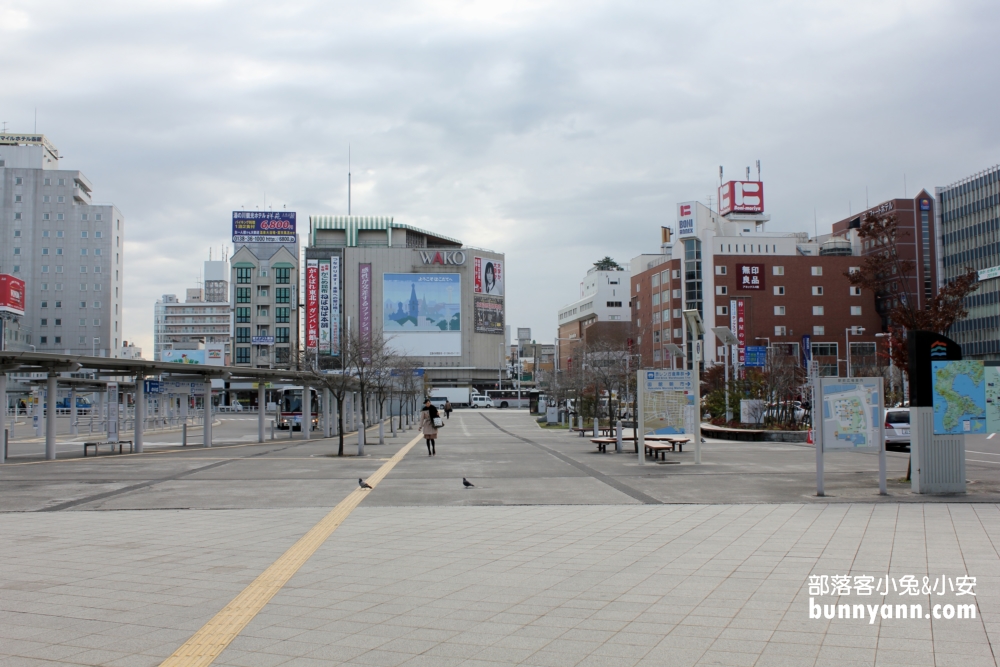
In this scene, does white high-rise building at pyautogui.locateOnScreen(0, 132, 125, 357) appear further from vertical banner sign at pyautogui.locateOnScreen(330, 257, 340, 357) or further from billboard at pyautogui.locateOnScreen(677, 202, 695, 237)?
billboard at pyautogui.locateOnScreen(677, 202, 695, 237)

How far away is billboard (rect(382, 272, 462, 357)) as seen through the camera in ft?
366

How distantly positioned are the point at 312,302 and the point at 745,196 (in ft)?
191

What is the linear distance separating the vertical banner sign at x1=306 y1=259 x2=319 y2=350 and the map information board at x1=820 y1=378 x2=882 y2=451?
315 ft

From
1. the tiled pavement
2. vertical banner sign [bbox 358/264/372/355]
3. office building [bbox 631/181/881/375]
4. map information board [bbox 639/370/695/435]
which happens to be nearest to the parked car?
map information board [bbox 639/370/695/435]

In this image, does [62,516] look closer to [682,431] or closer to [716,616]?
[716,616]

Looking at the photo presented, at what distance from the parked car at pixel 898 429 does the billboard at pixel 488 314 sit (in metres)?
89.8

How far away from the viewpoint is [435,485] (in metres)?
15.3

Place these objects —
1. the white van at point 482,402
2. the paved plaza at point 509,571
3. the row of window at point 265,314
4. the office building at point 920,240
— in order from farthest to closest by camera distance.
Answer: the row of window at point 265,314, the white van at point 482,402, the office building at point 920,240, the paved plaza at point 509,571

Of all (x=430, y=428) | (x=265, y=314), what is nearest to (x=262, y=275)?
(x=265, y=314)

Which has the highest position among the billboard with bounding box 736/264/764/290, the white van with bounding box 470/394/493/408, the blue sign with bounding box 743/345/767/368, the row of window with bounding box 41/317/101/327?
the billboard with bounding box 736/264/764/290

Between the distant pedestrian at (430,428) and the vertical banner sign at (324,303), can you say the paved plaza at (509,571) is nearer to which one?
the distant pedestrian at (430,428)

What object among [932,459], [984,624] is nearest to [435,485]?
[932,459]

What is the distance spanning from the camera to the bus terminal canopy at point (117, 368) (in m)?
21.2

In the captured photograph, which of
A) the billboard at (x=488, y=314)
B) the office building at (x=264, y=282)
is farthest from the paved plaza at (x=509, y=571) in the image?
the billboard at (x=488, y=314)
